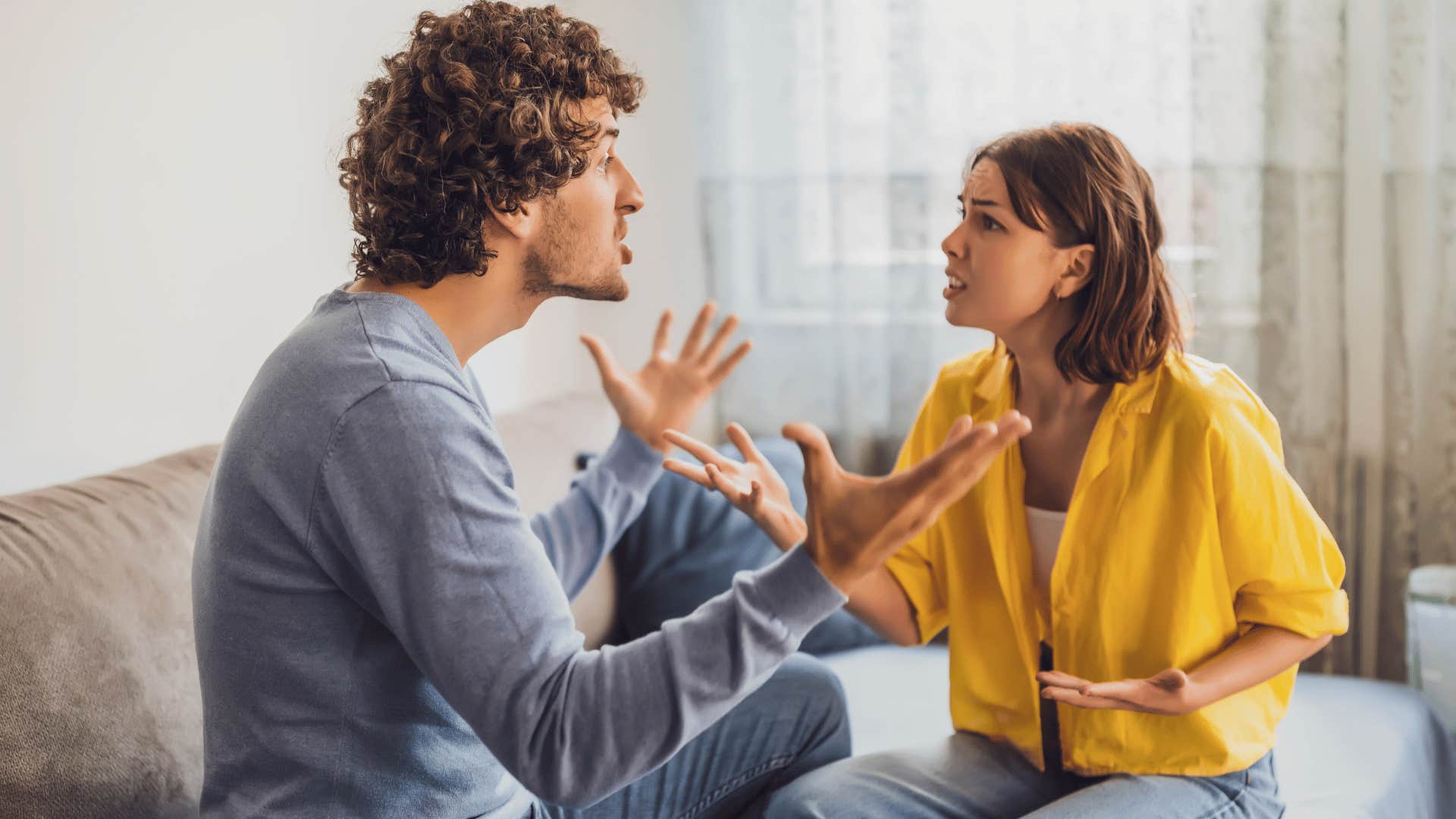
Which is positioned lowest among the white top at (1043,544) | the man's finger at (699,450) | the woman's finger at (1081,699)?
the woman's finger at (1081,699)

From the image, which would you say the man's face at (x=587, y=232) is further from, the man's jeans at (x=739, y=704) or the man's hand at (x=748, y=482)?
the man's jeans at (x=739, y=704)

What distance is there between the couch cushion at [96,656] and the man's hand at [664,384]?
1.72 feet

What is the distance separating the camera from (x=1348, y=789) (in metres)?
1.67

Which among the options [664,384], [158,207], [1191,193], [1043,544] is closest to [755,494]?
[664,384]

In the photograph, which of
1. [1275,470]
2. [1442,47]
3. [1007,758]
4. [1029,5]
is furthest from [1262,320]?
[1007,758]

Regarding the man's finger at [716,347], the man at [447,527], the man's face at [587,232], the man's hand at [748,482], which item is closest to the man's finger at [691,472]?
the man's hand at [748,482]

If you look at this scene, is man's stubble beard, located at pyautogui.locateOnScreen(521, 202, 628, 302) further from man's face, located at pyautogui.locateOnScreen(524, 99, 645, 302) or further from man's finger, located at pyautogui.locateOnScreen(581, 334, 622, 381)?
man's finger, located at pyautogui.locateOnScreen(581, 334, 622, 381)

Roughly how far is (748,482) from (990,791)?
1.78 ft

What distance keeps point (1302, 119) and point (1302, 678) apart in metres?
1.04

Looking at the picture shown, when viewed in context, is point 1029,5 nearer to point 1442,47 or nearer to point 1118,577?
point 1442,47

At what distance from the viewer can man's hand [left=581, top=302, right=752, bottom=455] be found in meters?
1.48

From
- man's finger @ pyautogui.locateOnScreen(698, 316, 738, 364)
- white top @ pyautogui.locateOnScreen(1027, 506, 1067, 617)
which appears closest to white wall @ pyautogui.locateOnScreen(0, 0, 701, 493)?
man's finger @ pyautogui.locateOnScreen(698, 316, 738, 364)

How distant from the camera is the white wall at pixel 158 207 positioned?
1451mm

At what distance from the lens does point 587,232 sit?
122 centimetres
